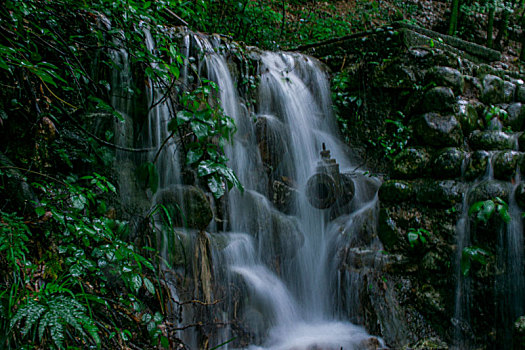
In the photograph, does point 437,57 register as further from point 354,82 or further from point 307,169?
point 307,169

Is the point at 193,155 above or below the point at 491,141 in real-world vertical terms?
below

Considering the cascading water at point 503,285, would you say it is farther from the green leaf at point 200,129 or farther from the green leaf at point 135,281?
the green leaf at point 135,281

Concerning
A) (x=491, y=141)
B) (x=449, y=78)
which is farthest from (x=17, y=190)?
(x=449, y=78)

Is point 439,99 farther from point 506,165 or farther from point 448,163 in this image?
point 506,165

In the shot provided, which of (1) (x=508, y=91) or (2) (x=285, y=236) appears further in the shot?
(1) (x=508, y=91)

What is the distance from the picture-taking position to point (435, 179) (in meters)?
3.79

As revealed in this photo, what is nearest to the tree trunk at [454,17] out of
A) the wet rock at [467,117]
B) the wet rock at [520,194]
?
the wet rock at [467,117]

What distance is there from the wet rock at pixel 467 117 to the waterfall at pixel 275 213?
1198 millimetres

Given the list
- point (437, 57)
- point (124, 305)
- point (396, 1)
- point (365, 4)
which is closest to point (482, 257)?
point (437, 57)

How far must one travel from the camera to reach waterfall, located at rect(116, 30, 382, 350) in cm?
325

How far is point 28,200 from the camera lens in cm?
208

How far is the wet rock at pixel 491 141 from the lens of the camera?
147 inches

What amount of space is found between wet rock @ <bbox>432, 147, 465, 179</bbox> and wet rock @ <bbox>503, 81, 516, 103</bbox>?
1524 mm

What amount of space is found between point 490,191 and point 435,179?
564 mm
